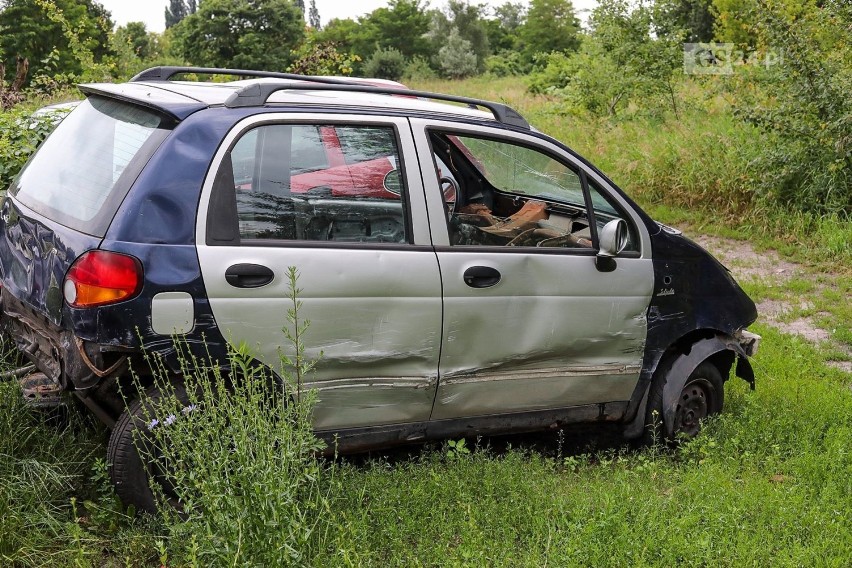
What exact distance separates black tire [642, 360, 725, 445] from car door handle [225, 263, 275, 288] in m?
2.35

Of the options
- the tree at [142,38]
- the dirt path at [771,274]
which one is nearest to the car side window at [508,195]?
the dirt path at [771,274]

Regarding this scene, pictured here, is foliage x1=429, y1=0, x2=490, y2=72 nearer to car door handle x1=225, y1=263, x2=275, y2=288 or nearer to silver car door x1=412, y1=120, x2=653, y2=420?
silver car door x1=412, y1=120, x2=653, y2=420

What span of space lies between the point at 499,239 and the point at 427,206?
514 mm

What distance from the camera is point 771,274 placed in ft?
30.8

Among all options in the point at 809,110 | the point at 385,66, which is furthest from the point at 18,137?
the point at 385,66

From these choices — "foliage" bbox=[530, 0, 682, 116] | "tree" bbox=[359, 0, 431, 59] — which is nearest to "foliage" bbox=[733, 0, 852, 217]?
"foliage" bbox=[530, 0, 682, 116]

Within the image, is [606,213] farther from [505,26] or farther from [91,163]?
[505,26]

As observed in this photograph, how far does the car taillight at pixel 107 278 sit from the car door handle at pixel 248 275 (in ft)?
1.20

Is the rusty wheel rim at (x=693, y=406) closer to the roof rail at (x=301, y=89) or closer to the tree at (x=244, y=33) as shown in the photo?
the roof rail at (x=301, y=89)

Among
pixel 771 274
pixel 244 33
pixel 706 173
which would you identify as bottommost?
pixel 771 274

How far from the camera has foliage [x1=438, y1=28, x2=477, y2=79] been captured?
156ft

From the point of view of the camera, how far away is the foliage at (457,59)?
156 ft

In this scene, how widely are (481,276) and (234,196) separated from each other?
48.2 inches

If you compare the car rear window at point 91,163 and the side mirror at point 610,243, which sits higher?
the car rear window at point 91,163
